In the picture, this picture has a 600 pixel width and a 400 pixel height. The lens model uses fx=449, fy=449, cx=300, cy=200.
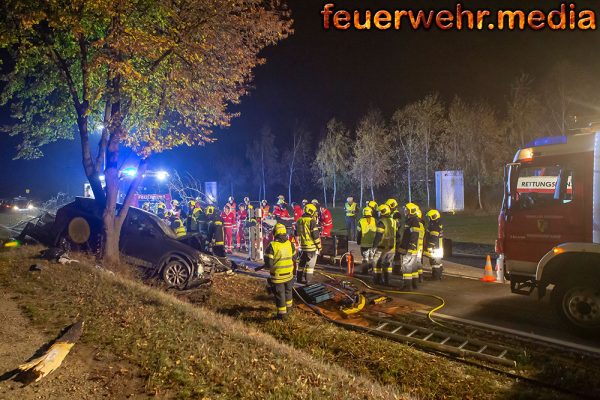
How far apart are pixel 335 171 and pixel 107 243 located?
34700 mm

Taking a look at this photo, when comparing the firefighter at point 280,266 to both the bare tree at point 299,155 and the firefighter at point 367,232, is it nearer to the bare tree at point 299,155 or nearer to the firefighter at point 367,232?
the firefighter at point 367,232

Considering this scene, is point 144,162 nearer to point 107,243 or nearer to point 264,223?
point 107,243

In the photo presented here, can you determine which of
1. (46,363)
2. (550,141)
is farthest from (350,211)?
(46,363)

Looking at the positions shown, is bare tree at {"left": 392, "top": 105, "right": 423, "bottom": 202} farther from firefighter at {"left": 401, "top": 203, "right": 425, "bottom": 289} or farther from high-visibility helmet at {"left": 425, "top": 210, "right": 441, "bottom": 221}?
firefighter at {"left": 401, "top": 203, "right": 425, "bottom": 289}

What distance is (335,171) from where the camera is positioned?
43.9 meters

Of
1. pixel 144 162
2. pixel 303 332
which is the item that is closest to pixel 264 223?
pixel 144 162

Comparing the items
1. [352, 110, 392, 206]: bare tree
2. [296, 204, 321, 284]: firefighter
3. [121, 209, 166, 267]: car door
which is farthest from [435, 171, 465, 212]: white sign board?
[121, 209, 166, 267]: car door

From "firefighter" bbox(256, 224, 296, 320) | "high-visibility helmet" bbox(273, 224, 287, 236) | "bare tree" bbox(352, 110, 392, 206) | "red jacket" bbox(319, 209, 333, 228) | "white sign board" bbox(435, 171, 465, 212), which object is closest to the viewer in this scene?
"firefighter" bbox(256, 224, 296, 320)

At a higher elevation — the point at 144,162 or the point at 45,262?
the point at 144,162

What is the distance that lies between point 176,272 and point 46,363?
5335mm

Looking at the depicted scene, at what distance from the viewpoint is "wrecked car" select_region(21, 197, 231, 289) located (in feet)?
32.0

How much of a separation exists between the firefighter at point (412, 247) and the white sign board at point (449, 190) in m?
19.7

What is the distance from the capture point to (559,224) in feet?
22.6

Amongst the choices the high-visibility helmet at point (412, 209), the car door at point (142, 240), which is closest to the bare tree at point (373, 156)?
the high-visibility helmet at point (412, 209)
